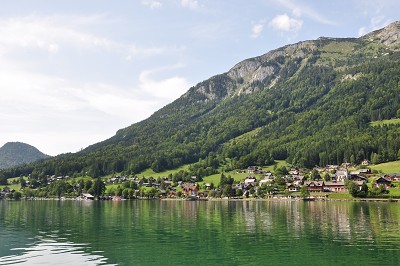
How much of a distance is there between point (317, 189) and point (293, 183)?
1420 centimetres

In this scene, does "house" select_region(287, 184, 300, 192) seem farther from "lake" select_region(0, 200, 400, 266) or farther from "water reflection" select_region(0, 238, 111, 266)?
"water reflection" select_region(0, 238, 111, 266)

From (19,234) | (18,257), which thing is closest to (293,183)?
(19,234)

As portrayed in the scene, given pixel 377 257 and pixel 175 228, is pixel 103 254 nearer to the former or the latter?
pixel 175 228

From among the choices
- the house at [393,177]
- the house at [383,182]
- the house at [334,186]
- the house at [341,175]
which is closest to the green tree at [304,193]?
the house at [334,186]

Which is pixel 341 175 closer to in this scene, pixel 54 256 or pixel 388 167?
pixel 388 167

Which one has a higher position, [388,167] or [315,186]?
[388,167]

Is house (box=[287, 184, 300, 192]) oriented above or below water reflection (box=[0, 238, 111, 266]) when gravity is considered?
above

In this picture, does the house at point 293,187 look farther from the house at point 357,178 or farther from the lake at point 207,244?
the lake at point 207,244

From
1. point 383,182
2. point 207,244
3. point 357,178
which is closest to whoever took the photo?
point 207,244

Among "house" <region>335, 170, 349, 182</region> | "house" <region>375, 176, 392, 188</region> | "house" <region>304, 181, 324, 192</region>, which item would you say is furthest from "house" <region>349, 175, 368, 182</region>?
"house" <region>304, 181, 324, 192</region>

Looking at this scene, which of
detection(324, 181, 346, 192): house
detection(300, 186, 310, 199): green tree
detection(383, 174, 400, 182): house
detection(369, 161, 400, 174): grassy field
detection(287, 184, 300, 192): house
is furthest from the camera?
detection(369, 161, 400, 174): grassy field

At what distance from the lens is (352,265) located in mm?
32375

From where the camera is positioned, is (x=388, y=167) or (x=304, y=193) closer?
(x=304, y=193)

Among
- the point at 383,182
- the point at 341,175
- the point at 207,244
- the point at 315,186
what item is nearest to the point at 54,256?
the point at 207,244
